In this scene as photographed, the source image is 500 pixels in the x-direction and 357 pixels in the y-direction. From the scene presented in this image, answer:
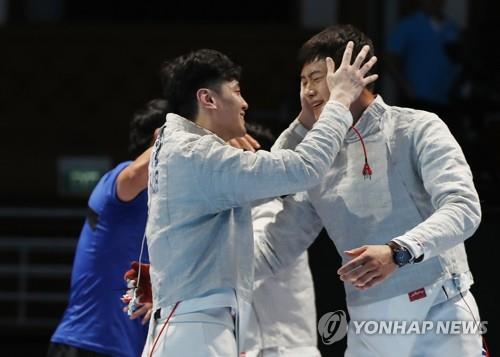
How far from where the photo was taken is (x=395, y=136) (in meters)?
3.75

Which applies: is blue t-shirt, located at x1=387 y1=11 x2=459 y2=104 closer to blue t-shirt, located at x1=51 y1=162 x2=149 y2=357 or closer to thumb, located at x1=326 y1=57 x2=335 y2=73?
blue t-shirt, located at x1=51 y1=162 x2=149 y2=357

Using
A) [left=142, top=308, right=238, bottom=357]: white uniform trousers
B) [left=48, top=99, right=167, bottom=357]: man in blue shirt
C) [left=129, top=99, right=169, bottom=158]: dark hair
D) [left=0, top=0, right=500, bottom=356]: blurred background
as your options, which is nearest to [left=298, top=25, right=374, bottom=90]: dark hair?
[left=142, top=308, right=238, bottom=357]: white uniform trousers

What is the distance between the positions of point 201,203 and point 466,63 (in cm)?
434

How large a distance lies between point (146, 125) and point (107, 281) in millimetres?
680

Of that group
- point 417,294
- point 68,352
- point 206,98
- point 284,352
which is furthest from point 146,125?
point 417,294

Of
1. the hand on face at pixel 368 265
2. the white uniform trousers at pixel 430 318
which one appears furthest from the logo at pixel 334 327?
the hand on face at pixel 368 265

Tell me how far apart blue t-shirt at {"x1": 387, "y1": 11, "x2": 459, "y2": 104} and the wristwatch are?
15.3ft

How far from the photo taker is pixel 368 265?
3.32 m

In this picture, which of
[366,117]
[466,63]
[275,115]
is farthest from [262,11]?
[366,117]

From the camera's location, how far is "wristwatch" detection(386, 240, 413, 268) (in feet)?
11.0

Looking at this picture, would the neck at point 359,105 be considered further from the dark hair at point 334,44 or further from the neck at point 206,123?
the neck at point 206,123

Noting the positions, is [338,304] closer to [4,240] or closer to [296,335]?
[296,335]

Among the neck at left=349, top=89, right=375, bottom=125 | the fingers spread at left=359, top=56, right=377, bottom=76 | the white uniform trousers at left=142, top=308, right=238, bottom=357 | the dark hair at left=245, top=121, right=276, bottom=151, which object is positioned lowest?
the white uniform trousers at left=142, top=308, right=238, bottom=357

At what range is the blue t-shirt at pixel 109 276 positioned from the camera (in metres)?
4.61
